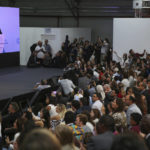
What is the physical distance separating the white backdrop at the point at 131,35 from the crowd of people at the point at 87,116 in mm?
386

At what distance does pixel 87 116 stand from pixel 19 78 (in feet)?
30.9

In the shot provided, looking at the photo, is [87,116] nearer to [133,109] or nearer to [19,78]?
[133,109]

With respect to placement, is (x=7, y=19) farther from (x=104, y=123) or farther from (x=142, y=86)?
(x=104, y=123)

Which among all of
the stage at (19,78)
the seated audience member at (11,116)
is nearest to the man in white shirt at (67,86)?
the stage at (19,78)

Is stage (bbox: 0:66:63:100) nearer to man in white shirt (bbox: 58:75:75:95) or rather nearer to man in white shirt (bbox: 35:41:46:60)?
man in white shirt (bbox: 35:41:46:60)

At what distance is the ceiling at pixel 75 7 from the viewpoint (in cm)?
2275

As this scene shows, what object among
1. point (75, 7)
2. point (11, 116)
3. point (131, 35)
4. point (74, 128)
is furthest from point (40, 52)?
point (74, 128)

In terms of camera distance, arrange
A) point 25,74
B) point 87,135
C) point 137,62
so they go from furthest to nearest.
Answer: point 25,74
point 137,62
point 87,135

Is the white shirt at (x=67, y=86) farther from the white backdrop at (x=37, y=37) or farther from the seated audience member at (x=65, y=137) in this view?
the white backdrop at (x=37, y=37)

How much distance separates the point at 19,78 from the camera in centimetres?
1473

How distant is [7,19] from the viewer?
55.7 ft

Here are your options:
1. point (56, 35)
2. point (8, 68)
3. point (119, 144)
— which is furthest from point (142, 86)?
point (56, 35)

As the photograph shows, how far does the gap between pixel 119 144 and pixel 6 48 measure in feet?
50.9

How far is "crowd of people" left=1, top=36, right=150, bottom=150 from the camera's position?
2.17 m
